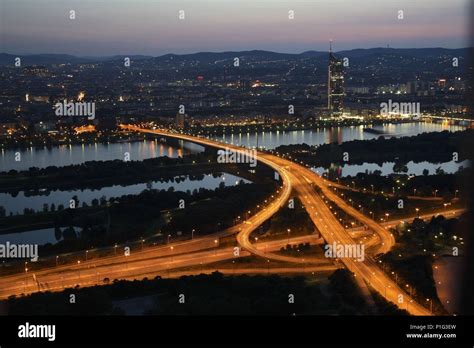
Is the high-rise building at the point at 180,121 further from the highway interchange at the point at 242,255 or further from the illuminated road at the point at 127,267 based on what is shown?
the illuminated road at the point at 127,267

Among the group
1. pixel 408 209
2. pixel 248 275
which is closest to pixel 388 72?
pixel 408 209

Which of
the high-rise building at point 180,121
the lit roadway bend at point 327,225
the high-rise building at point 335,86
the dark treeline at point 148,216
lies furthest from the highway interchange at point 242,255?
the high-rise building at point 335,86

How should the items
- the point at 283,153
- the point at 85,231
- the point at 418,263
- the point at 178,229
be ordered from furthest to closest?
the point at 283,153 → the point at 85,231 → the point at 178,229 → the point at 418,263

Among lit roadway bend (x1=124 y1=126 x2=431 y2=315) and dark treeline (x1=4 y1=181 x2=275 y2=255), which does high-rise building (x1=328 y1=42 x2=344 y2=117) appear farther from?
dark treeline (x1=4 y1=181 x2=275 y2=255)

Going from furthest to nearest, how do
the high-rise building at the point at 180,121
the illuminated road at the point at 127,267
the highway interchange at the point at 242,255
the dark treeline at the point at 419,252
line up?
the high-rise building at the point at 180,121
the illuminated road at the point at 127,267
the highway interchange at the point at 242,255
the dark treeline at the point at 419,252

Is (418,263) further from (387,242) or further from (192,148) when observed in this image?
(192,148)

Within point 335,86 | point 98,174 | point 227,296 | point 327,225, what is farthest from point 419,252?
point 335,86
